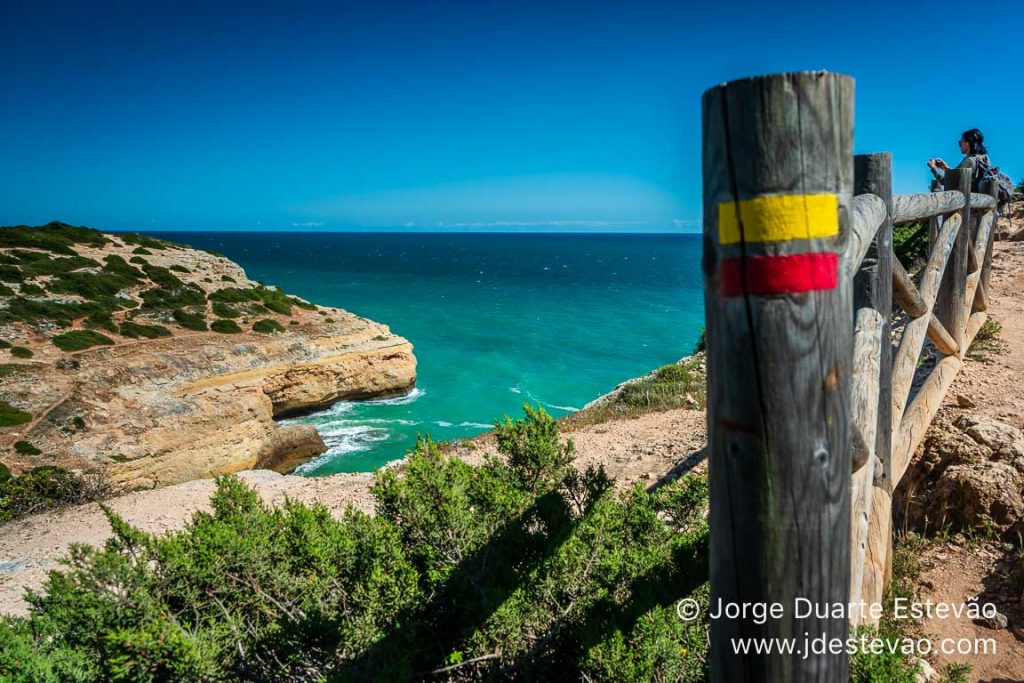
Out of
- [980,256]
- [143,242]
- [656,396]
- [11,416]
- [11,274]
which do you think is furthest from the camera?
[143,242]

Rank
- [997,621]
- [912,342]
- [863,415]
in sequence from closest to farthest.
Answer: [863,415]
[997,621]
[912,342]

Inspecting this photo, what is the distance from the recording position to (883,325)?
2600 millimetres

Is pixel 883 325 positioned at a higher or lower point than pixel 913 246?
lower

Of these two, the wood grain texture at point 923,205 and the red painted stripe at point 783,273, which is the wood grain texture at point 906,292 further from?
the red painted stripe at point 783,273

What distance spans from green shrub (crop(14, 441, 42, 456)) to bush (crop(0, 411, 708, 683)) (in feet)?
45.3

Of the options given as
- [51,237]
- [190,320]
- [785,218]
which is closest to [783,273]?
[785,218]

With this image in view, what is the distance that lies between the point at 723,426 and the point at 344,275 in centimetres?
8803

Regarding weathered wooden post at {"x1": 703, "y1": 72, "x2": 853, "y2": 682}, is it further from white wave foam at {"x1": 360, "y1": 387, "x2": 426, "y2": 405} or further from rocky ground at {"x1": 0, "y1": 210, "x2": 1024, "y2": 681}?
white wave foam at {"x1": 360, "y1": 387, "x2": 426, "y2": 405}

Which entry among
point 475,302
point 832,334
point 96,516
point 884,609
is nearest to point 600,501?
point 884,609

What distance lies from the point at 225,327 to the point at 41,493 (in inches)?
508

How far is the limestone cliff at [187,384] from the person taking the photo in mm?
15305

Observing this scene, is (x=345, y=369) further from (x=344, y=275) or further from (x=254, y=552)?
A: (x=344, y=275)

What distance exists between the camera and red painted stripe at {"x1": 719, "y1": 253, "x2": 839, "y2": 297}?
3.64 feet

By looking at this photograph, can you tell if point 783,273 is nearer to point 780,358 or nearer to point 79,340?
point 780,358
